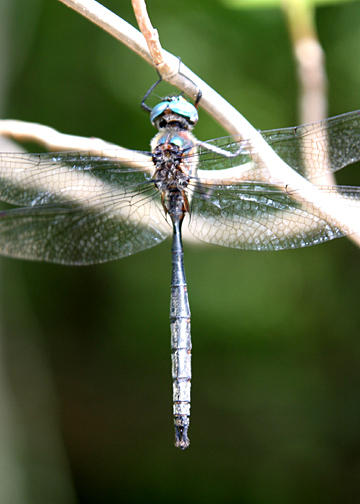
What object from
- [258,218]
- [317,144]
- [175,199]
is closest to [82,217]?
[175,199]

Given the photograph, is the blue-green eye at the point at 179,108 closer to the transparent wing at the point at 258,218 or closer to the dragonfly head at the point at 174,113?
the dragonfly head at the point at 174,113

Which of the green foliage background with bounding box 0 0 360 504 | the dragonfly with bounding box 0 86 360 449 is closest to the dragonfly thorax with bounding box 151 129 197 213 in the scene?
the dragonfly with bounding box 0 86 360 449

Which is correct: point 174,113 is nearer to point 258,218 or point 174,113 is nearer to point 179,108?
point 179,108

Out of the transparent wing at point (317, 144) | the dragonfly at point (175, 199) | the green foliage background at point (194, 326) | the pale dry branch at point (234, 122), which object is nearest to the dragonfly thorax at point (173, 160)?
the dragonfly at point (175, 199)

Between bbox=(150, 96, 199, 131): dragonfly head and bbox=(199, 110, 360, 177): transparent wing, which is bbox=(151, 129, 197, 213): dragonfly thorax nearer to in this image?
bbox=(150, 96, 199, 131): dragonfly head

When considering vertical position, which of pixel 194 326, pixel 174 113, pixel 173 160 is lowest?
pixel 194 326

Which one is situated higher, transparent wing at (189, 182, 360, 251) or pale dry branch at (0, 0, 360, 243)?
pale dry branch at (0, 0, 360, 243)
